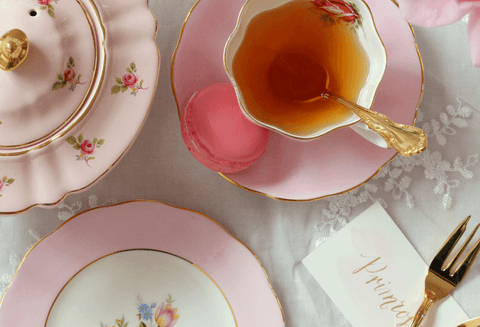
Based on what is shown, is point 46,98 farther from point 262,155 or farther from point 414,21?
point 414,21

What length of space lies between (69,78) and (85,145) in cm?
8

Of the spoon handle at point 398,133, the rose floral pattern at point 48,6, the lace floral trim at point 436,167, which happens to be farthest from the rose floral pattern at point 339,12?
the rose floral pattern at point 48,6

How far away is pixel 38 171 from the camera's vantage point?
0.46 m

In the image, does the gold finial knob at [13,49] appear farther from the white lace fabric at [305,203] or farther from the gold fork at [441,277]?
the gold fork at [441,277]

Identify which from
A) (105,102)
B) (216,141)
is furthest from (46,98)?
(216,141)

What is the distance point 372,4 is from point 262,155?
10.8 inches

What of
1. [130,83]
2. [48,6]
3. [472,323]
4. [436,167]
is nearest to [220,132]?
[130,83]

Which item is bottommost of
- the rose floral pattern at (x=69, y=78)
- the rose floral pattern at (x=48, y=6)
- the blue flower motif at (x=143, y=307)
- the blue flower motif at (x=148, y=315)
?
the blue flower motif at (x=148, y=315)

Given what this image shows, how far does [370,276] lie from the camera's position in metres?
0.63

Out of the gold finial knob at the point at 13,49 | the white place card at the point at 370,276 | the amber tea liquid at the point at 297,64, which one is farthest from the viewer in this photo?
the white place card at the point at 370,276

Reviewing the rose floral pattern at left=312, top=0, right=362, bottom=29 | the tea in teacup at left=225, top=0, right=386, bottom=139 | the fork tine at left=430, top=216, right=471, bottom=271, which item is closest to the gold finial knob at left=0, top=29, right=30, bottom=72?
the tea in teacup at left=225, top=0, right=386, bottom=139

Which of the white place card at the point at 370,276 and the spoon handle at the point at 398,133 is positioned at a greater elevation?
the spoon handle at the point at 398,133

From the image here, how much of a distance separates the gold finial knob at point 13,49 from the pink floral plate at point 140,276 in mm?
243

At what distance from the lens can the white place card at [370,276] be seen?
625 mm
